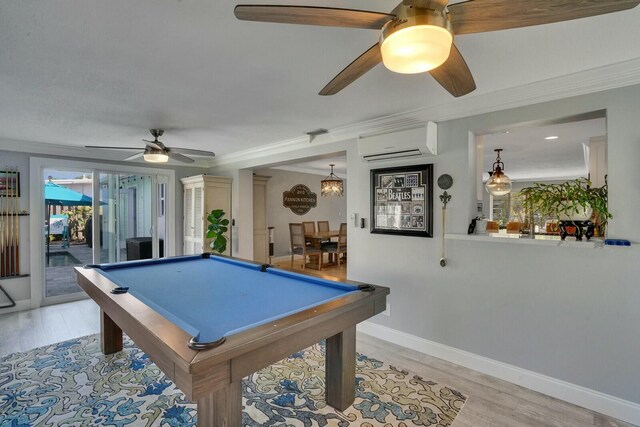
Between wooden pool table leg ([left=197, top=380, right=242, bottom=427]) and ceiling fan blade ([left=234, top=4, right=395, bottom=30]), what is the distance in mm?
1404

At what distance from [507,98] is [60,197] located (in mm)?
6093

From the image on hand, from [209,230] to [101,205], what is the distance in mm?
1764

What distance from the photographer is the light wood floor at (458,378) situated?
1940 millimetres

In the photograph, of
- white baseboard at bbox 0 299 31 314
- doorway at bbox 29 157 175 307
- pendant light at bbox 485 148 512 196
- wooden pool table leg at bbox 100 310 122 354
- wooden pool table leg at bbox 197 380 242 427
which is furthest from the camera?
pendant light at bbox 485 148 512 196

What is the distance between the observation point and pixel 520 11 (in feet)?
3.39

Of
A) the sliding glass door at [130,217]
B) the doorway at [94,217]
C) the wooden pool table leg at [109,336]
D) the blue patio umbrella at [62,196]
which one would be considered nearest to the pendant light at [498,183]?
the wooden pool table leg at [109,336]

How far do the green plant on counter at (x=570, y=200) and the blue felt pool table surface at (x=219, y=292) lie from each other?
4.97 ft

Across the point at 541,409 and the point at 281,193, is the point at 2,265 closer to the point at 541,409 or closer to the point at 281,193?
the point at 281,193

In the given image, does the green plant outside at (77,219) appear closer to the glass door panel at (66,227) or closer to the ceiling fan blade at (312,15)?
the glass door panel at (66,227)

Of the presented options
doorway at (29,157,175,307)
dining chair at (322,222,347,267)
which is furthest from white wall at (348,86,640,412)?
doorway at (29,157,175,307)

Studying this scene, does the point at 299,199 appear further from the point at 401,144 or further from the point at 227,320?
the point at 227,320

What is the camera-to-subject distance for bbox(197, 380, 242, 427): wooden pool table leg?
1.29 metres

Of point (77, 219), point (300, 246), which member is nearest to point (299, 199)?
point (300, 246)

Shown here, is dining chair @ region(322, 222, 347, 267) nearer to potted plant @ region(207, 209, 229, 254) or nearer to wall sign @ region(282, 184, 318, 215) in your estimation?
wall sign @ region(282, 184, 318, 215)
